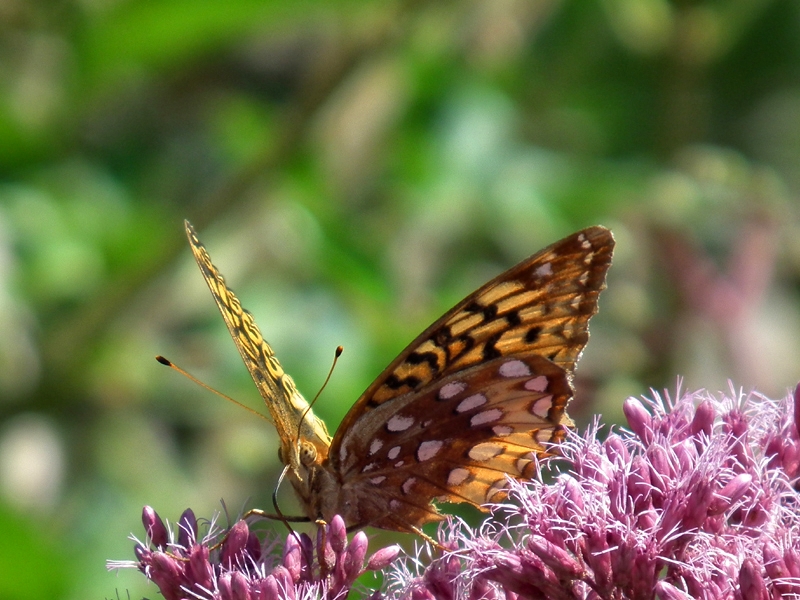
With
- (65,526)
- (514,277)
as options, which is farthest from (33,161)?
(514,277)

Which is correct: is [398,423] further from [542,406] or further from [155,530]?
[155,530]

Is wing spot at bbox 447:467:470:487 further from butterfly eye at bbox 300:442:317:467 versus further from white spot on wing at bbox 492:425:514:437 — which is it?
butterfly eye at bbox 300:442:317:467

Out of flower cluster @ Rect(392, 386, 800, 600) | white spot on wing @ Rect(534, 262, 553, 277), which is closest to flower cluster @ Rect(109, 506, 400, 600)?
flower cluster @ Rect(392, 386, 800, 600)

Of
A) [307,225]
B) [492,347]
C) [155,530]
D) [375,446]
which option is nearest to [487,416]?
[492,347]

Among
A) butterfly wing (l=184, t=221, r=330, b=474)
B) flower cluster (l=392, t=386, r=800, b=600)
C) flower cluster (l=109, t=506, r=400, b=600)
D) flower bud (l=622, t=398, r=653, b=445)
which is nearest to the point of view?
flower cluster (l=392, t=386, r=800, b=600)

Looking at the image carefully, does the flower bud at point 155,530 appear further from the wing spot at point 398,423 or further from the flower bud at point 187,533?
the wing spot at point 398,423

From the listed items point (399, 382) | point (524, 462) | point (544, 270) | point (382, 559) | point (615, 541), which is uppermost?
point (544, 270)
